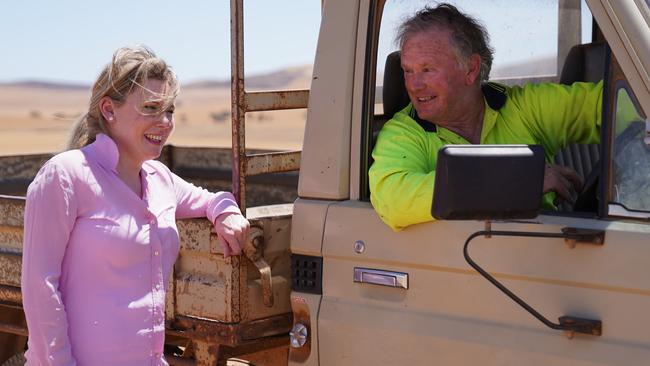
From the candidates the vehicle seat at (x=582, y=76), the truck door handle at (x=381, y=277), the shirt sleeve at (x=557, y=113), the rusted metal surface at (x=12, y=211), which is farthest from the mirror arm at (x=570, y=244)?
the rusted metal surface at (x=12, y=211)

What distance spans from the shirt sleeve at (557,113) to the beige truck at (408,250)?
0.08 metres

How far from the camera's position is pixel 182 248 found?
3.60 meters

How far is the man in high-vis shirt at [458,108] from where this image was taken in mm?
3184

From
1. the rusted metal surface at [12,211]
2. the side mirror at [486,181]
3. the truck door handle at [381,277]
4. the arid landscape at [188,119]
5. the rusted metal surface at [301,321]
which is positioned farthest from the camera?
the arid landscape at [188,119]

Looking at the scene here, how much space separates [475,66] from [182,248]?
1.16 metres

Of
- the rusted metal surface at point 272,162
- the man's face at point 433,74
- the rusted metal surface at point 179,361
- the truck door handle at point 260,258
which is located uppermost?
the man's face at point 433,74

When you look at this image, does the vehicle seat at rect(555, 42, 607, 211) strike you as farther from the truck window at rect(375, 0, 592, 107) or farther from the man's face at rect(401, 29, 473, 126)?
the man's face at rect(401, 29, 473, 126)

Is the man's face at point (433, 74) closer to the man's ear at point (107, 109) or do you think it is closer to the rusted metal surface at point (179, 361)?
the man's ear at point (107, 109)

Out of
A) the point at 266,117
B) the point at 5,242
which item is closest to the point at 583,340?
the point at 5,242

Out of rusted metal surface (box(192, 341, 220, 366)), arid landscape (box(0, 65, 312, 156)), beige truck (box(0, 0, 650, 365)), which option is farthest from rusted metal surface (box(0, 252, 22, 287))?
rusted metal surface (box(192, 341, 220, 366))

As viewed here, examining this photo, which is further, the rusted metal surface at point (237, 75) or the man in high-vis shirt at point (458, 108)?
the rusted metal surface at point (237, 75)

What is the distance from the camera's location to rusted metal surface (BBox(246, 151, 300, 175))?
11.5ft

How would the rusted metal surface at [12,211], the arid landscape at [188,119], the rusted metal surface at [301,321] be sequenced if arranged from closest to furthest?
the rusted metal surface at [301,321] → the rusted metal surface at [12,211] → the arid landscape at [188,119]

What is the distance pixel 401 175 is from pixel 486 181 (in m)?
0.61
